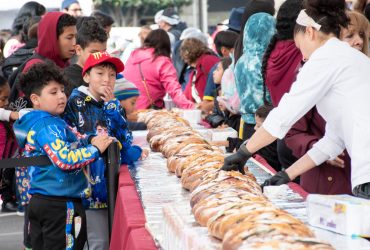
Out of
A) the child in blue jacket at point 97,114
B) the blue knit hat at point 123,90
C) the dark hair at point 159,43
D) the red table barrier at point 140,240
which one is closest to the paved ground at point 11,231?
the blue knit hat at point 123,90

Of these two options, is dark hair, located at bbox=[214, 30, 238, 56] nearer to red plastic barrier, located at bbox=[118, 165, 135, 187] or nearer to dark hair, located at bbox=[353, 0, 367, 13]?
dark hair, located at bbox=[353, 0, 367, 13]

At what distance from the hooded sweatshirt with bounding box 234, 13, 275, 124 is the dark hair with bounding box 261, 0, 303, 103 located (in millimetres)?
Answer: 767

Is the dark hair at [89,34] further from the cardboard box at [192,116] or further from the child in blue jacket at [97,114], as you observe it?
the cardboard box at [192,116]

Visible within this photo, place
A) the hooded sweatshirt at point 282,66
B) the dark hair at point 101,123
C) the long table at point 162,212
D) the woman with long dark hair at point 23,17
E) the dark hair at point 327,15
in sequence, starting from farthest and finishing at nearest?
A: the woman with long dark hair at point 23,17, the hooded sweatshirt at point 282,66, the dark hair at point 101,123, the dark hair at point 327,15, the long table at point 162,212

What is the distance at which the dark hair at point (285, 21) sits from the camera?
6193 millimetres

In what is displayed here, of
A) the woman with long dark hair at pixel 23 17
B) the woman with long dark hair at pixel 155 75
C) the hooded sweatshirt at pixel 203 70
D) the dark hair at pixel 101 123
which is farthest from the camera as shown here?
the woman with long dark hair at pixel 23 17

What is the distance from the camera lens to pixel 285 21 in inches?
248

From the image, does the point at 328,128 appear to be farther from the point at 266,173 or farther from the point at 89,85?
the point at 89,85

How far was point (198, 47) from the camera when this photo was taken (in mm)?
11531

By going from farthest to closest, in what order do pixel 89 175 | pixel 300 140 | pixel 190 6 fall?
pixel 190 6, pixel 89 175, pixel 300 140

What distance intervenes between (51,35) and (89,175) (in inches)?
68.1

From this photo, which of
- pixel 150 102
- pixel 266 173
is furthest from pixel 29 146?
pixel 150 102

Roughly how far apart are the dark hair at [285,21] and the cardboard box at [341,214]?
262 centimetres

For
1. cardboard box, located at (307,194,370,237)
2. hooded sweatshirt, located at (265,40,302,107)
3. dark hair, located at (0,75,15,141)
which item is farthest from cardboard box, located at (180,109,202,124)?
cardboard box, located at (307,194,370,237)
